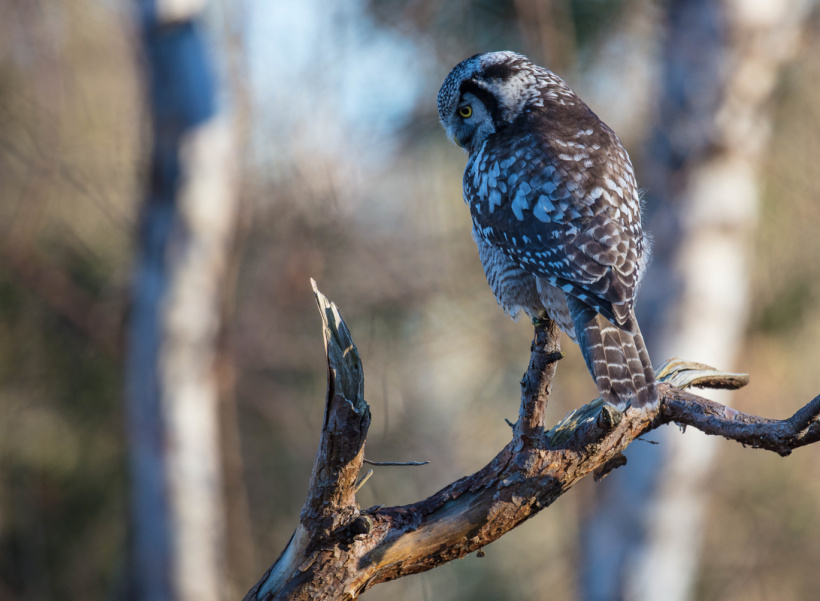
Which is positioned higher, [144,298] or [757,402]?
[144,298]

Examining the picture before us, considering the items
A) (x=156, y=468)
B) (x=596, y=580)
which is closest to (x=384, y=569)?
(x=156, y=468)

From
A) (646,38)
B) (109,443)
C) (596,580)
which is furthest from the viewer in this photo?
(109,443)

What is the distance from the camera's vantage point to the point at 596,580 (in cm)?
571

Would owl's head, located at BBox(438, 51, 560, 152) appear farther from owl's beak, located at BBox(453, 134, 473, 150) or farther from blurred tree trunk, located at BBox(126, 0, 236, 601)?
blurred tree trunk, located at BBox(126, 0, 236, 601)

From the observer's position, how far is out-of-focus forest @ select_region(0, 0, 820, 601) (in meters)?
5.84

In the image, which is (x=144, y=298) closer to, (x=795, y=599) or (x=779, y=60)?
(x=779, y=60)

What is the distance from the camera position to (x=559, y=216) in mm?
2371

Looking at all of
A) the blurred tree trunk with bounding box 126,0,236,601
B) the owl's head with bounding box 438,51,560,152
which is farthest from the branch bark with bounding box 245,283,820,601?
the blurred tree trunk with bounding box 126,0,236,601

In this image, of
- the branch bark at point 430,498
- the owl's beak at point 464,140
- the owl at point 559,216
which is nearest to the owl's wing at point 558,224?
the owl at point 559,216

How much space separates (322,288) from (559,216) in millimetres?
4226

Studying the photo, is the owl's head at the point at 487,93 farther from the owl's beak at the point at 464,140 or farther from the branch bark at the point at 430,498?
the branch bark at the point at 430,498

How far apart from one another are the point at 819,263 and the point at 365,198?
13.5 feet

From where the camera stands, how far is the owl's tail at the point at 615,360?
1.97 m

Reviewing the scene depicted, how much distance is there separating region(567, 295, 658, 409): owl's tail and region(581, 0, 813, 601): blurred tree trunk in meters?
3.26
